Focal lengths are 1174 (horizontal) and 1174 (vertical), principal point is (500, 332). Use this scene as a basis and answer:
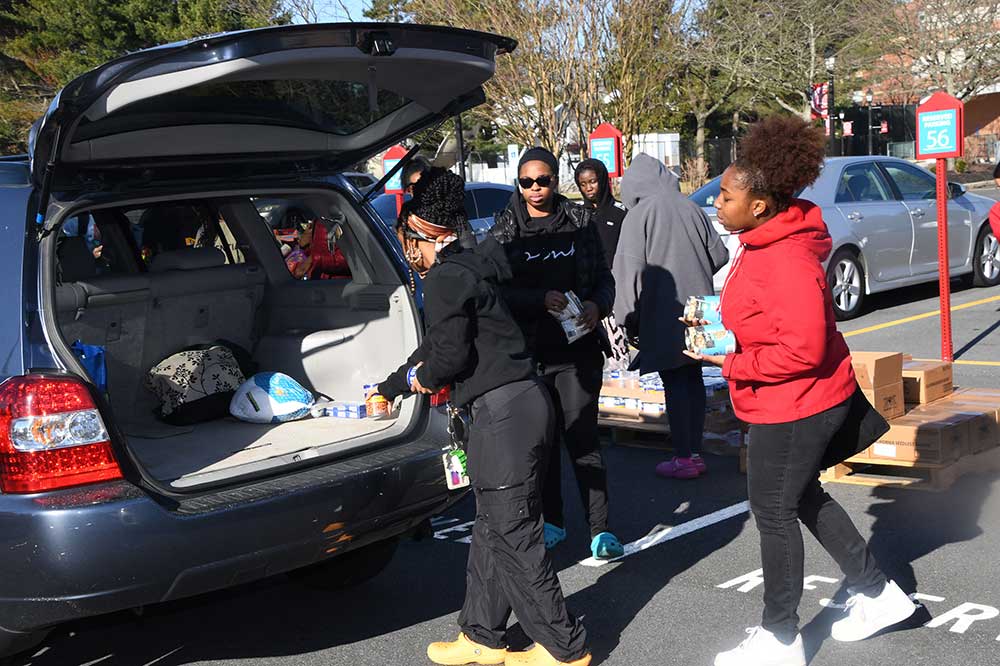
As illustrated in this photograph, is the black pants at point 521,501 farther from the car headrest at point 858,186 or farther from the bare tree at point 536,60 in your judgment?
the bare tree at point 536,60

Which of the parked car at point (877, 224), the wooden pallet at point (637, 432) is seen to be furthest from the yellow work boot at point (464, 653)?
the parked car at point (877, 224)

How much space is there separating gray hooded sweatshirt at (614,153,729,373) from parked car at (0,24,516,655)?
169 cm

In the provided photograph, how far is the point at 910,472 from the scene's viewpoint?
601 cm

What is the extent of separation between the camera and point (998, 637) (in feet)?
13.5

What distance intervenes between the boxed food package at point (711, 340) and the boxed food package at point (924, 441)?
2156 mm

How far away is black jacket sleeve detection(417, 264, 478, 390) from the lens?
3779mm

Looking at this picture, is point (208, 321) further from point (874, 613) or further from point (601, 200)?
point (874, 613)

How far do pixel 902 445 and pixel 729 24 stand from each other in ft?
91.7

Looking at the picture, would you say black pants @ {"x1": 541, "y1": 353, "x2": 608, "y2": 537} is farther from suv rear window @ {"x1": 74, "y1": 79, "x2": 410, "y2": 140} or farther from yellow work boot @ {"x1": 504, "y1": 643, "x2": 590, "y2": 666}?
suv rear window @ {"x1": 74, "y1": 79, "x2": 410, "y2": 140}

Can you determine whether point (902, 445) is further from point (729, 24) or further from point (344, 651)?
point (729, 24)

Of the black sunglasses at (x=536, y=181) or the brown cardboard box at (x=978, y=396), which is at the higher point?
the black sunglasses at (x=536, y=181)

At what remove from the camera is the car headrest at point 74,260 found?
5000mm

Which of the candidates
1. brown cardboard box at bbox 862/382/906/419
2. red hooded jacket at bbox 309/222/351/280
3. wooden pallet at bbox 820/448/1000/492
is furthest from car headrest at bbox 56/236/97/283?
brown cardboard box at bbox 862/382/906/419

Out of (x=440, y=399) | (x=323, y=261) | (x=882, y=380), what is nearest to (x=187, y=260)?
(x=440, y=399)
